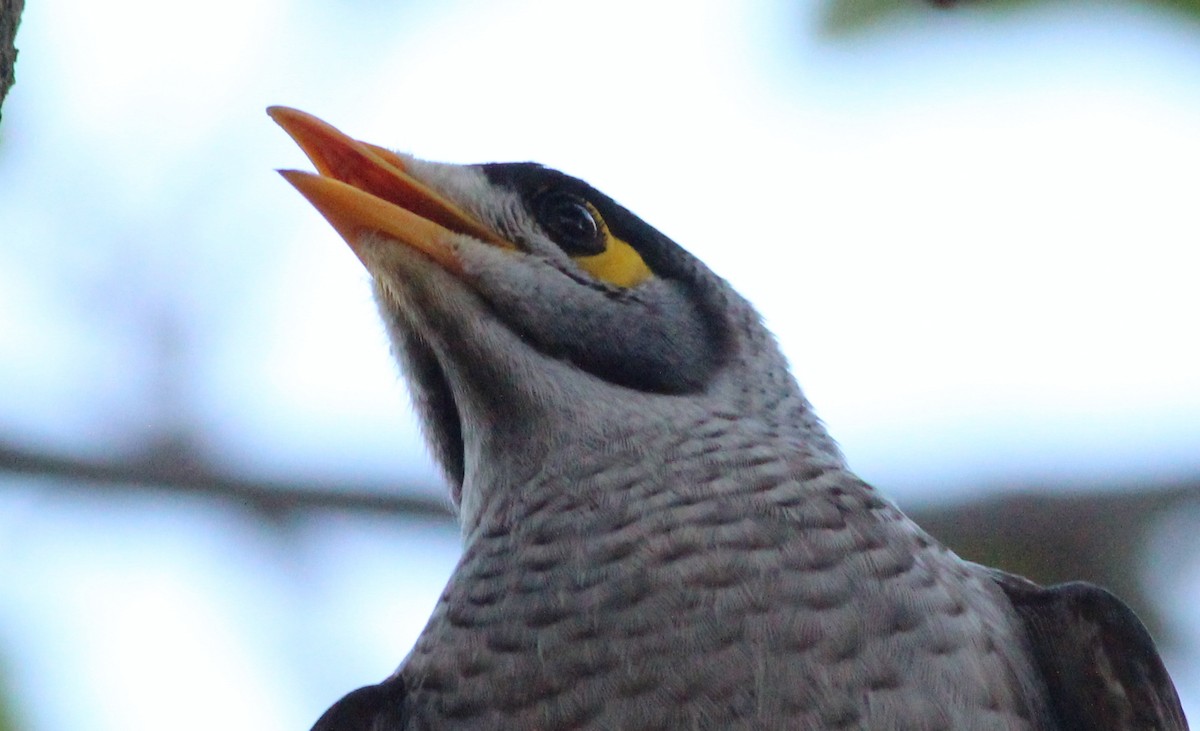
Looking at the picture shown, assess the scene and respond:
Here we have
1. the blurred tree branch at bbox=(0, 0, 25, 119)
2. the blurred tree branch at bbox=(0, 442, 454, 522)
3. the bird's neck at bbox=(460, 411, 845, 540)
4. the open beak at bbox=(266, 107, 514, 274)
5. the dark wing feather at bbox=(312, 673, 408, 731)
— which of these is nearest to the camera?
the blurred tree branch at bbox=(0, 0, 25, 119)

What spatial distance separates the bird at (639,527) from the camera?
3.03 m

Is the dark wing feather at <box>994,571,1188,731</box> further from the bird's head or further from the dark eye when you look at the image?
the dark eye

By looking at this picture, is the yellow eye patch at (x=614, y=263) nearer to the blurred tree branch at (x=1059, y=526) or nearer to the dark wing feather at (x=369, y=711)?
the blurred tree branch at (x=1059, y=526)

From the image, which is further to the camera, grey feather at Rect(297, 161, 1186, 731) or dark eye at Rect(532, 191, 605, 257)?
dark eye at Rect(532, 191, 605, 257)

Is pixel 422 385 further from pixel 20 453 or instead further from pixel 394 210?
pixel 20 453

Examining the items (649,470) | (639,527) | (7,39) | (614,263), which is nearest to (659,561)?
(639,527)

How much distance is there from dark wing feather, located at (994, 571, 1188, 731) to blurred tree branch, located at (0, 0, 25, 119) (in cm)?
231

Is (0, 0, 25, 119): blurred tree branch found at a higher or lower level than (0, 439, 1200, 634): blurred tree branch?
higher

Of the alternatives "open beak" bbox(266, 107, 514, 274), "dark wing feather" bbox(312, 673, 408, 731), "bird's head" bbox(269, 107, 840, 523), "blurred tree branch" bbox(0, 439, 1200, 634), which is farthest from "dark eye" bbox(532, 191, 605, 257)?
"dark wing feather" bbox(312, 673, 408, 731)

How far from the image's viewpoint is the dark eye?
4211 mm

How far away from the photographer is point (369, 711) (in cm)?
316

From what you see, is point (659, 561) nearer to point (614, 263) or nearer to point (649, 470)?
point (649, 470)

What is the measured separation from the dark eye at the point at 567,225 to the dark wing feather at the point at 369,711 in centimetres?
142

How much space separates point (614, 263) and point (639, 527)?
1.00 metres
